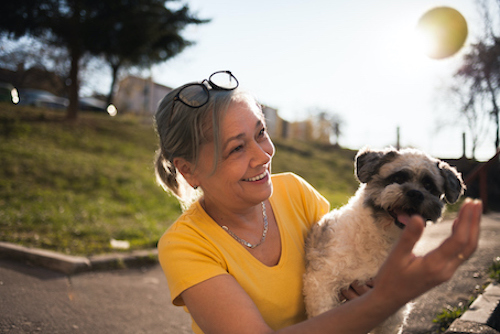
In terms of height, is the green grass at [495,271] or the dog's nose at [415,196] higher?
the dog's nose at [415,196]

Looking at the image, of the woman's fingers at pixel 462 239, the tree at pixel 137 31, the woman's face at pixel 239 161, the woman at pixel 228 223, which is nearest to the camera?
the woman's fingers at pixel 462 239

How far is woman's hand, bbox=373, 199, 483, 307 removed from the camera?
1.02 m

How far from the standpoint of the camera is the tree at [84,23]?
13586mm

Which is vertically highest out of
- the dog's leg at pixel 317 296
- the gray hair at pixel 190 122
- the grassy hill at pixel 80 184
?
the gray hair at pixel 190 122

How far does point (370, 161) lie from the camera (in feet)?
9.30

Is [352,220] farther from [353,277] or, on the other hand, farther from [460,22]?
[460,22]

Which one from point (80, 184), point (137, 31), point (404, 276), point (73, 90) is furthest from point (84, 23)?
point (404, 276)

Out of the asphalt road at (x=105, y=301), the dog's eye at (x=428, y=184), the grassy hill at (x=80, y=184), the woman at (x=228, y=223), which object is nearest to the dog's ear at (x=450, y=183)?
the dog's eye at (x=428, y=184)

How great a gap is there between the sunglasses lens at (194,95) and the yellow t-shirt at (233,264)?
2.13 feet

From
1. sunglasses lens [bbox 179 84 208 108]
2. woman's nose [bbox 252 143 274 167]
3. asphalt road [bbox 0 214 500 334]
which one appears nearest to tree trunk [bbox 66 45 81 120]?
asphalt road [bbox 0 214 500 334]

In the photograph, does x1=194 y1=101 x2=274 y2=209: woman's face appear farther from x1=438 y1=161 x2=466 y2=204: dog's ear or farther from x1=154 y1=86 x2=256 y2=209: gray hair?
x1=438 y1=161 x2=466 y2=204: dog's ear

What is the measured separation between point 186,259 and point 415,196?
1.55 metres

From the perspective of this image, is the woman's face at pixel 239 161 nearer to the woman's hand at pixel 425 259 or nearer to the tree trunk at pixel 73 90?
the woman's hand at pixel 425 259

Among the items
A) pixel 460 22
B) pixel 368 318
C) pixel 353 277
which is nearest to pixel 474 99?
pixel 460 22
